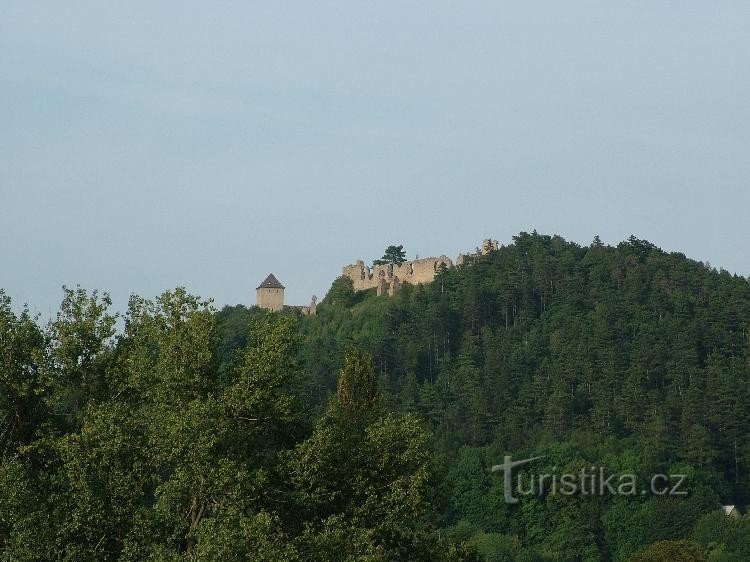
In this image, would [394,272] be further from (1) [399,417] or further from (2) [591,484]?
(1) [399,417]

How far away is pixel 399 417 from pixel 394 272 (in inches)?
4530

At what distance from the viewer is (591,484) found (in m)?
102

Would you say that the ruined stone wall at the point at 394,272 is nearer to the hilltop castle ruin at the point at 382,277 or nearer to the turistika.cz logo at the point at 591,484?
the hilltop castle ruin at the point at 382,277

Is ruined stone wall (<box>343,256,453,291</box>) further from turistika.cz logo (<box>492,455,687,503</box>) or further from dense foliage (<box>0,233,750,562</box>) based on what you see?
turistika.cz logo (<box>492,455,687,503</box>)

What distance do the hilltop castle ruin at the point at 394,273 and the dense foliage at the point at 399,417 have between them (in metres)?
1.54

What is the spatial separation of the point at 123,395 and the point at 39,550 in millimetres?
3996

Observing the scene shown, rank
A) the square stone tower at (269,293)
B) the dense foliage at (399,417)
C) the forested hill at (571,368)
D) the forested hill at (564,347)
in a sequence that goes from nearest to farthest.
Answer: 1. the dense foliage at (399,417)
2. the forested hill at (571,368)
3. the forested hill at (564,347)
4. the square stone tower at (269,293)

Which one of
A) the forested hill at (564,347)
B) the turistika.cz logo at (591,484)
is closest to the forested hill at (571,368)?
the forested hill at (564,347)

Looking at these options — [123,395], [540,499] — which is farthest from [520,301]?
[123,395]

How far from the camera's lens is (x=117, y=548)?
90.2ft

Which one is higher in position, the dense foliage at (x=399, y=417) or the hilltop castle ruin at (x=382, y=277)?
the hilltop castle ruin at (x=382, y=277)

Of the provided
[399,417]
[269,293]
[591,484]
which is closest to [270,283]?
[269,293]

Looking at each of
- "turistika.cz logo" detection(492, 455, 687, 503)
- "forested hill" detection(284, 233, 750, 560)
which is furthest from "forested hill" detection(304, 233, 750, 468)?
"turistika.cz logo" detection(492, 455, 687, 503)

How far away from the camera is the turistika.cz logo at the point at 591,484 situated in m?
99.0
